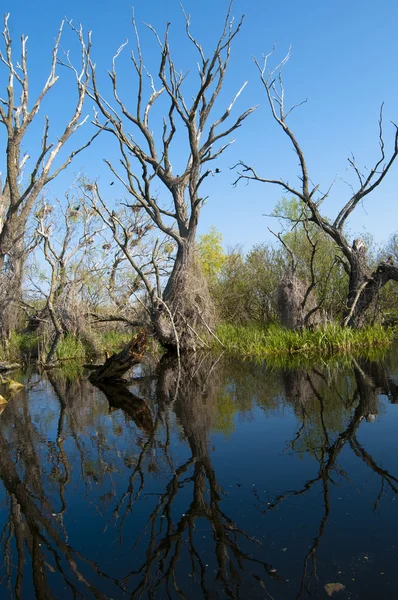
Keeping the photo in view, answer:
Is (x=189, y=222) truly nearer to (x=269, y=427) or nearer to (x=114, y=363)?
(x=114, y=363)

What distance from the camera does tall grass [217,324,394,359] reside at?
15742mm

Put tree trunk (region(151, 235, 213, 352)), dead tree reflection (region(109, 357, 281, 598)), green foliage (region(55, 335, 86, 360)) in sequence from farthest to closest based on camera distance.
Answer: green foliage (region(55, 335, 86, 360))
tree trunk (region(151, 235, 213, 352))
dead tree reflection (region(109, 357, 281, 598))

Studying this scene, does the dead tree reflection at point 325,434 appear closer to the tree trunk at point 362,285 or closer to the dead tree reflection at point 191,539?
the dead tree reflection at point 191,539

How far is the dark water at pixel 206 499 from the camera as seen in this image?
374 centimetres

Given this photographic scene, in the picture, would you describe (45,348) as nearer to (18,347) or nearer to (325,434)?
(18,347)

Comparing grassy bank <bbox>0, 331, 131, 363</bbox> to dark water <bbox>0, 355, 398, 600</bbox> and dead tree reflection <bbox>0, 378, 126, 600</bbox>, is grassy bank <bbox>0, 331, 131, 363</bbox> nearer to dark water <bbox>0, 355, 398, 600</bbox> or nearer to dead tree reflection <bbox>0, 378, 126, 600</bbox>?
dark water <bbox>0, 355, 398, 600</bbox>

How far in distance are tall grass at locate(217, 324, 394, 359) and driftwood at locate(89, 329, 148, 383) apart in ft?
13.8

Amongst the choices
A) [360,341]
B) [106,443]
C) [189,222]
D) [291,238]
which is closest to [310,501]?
[106,443]

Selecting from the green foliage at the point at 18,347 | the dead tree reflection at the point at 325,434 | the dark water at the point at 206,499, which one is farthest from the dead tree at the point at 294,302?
the green foliage at the point at 18,347

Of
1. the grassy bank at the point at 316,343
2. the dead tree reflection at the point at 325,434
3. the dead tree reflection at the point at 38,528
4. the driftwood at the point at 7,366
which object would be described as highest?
the grassy bank at the point at 316,343

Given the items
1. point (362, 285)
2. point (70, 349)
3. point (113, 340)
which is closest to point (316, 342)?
point (362, 285)

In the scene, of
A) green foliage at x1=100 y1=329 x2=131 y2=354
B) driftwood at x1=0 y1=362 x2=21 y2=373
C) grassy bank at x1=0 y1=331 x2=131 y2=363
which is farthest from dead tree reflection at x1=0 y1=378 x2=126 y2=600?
green foliage at x1=100 y1=329 x2=131 y2=354

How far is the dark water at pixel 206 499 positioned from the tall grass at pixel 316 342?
6.22m

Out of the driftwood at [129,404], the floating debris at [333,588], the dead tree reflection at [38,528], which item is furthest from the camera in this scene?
the driftwood at [129,404]
